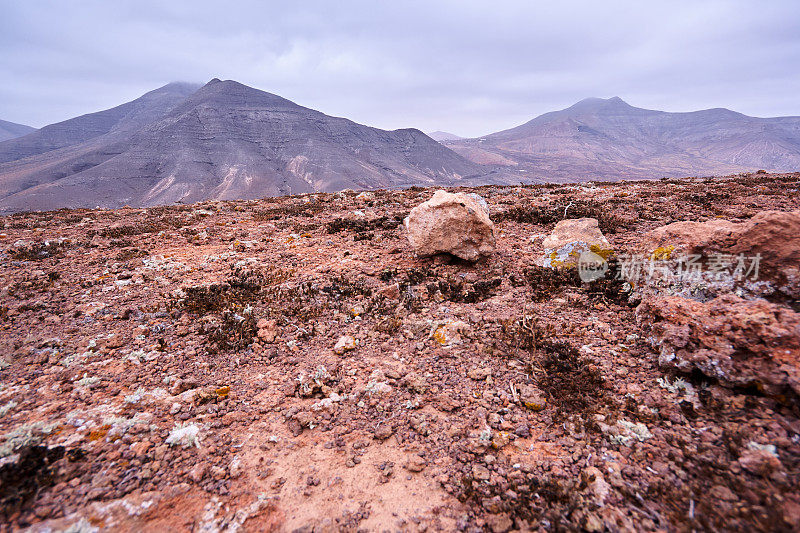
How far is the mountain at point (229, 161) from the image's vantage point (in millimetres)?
101750

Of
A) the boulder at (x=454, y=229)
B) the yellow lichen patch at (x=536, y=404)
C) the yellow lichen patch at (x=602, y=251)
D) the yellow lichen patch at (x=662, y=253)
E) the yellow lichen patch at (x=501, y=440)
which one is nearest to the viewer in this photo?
the yellow lichen patch at (x=501, y=440)

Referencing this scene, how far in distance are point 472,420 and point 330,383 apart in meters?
1.88

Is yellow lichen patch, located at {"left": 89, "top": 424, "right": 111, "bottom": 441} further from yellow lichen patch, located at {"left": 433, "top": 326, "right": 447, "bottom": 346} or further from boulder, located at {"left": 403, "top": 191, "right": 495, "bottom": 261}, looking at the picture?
boulder, located at {"left": 403, "top": 191, "right": 495, "bottom": 261}

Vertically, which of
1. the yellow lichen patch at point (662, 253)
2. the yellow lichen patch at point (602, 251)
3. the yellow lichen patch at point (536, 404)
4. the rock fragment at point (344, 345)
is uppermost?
the yellow lichen patch at point (662, 253)

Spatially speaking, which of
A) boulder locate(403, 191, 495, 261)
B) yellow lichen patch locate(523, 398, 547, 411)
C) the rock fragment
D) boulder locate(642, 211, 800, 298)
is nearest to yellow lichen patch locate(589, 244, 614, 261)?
boulder locate(642, 211, 800, 298)

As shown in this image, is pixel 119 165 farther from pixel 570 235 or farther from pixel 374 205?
pixel 570 235

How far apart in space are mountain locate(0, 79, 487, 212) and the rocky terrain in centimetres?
10516

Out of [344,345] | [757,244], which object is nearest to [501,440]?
[344,345]

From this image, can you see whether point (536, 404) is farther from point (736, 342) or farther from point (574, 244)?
point (574, 244)

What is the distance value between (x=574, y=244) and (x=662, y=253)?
5.80ft

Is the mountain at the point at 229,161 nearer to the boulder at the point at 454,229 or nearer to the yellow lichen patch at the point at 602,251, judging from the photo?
the boulder at the point at 454,229

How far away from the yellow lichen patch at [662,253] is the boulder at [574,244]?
1.12 m

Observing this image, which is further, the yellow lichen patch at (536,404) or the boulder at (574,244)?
the boulder at (574,244)

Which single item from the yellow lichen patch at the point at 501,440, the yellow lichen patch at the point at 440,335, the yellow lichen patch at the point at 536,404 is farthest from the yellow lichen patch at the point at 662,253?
the yellow lichen patch at the point at 501,440
